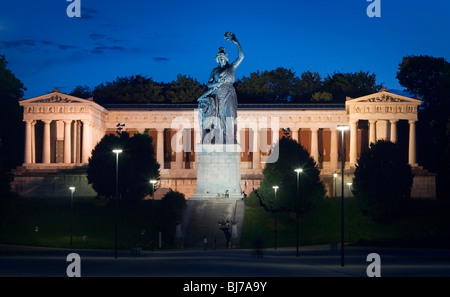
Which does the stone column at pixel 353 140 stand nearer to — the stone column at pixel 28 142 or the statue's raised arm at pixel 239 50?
the stone column at pixel 28 142

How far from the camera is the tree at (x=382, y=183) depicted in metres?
96.7

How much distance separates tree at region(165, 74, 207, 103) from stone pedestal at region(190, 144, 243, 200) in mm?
75104

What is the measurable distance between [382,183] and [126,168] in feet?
90.9

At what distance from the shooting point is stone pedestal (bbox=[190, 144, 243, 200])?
87750 mm

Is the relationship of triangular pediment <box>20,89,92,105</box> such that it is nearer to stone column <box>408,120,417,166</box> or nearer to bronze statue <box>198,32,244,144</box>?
stone column <box>408,120,417,166</box>

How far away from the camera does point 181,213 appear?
290 ft

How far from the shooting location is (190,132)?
14750cm

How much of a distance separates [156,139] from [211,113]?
→ 64763 mm

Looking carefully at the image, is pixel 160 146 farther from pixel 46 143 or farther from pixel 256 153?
pixel 46 143

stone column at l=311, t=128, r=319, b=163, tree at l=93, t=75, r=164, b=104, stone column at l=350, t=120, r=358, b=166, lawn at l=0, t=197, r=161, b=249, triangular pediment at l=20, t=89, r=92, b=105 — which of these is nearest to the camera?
lawn at l=0, t=197, r=161, b=249

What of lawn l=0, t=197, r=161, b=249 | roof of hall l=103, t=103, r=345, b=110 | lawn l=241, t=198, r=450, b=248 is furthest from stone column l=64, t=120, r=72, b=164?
lawn l=241, t=198, r=450, b=248

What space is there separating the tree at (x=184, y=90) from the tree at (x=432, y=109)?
37.9 metres

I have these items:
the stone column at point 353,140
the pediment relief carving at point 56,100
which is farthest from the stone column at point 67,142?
the stone column at point 353,140

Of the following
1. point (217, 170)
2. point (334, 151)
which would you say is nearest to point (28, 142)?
point (334, 151)
